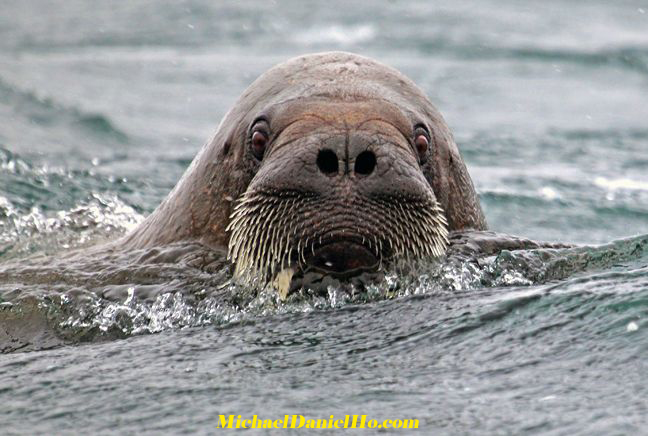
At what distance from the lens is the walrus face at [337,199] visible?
657 cm

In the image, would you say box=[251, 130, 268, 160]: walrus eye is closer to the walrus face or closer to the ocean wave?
the walrus face

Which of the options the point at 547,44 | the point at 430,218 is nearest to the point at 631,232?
the point at 430,218

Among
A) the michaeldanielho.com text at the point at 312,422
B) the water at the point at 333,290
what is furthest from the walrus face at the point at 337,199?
the michaeldanielho.com text at the point at 312,422

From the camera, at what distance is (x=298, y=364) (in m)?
6.28

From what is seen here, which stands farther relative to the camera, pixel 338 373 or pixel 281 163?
pixel 281 163

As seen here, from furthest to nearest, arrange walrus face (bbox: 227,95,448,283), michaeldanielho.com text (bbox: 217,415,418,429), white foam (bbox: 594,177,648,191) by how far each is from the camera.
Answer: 1. white foam (bbox: 594,177,648,191)
2. walrus face (bbox: 227,95,448,283)
3. michaeldanielho.com text (bbox: 217,415,418,429)

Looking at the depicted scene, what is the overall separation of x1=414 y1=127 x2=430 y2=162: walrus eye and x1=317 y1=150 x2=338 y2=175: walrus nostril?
740 millimetres

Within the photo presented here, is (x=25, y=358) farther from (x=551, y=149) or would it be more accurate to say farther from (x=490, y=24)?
(x=490, y=24)

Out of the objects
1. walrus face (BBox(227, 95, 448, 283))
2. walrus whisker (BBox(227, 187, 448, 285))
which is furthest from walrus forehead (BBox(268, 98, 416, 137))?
walrus whisker (BBox(227, 187, 448, 285))

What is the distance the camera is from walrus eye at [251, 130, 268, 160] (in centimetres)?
712

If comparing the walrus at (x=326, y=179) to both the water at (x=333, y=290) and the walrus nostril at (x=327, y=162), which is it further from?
the water at (x=333, y=290)

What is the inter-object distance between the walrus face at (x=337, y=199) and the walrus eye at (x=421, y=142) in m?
0.12

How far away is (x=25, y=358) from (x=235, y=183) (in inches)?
61.7

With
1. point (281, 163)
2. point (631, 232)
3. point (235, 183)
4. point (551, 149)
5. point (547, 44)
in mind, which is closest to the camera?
point (281, 163)
